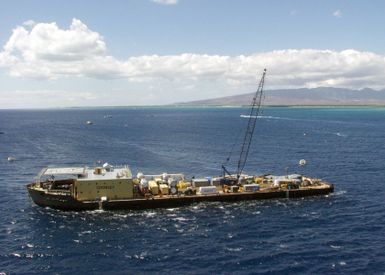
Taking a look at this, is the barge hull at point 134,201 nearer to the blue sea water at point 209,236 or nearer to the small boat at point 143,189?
the small boat at point 143,189

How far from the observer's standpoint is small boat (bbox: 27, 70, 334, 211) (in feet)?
277

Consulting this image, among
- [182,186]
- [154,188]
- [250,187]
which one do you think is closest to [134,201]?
[154,188]

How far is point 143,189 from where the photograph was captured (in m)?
90.6

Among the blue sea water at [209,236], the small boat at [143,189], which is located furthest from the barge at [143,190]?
the blue sea water at [209,236]

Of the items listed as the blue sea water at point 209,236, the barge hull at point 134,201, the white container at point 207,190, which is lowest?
the blue sea water at point 209,236

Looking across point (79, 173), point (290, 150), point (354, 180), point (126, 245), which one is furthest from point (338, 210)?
point (290, 150)

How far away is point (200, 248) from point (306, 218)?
24281mm

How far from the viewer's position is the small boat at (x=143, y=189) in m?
84.6

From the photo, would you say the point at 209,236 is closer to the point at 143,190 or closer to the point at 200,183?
the point at 143,190

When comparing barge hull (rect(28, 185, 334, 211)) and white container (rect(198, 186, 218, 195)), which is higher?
white container (rect(198, 186, 218, 195))

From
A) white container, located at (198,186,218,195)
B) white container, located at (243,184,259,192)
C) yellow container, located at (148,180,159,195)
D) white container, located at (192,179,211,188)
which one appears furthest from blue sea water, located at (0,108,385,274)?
white container, located at (192,179,211,188)

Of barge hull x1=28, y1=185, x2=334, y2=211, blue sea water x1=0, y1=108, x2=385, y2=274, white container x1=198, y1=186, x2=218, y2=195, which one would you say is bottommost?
blue sea water x1=0, y1=108, x2=385, y2=274

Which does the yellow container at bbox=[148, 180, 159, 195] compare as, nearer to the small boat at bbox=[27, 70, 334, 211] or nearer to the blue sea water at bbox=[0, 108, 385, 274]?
the small boat at bbox=[27, 70, 334, 211]

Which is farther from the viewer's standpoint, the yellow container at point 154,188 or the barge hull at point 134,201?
the yellow container at point 154,188
